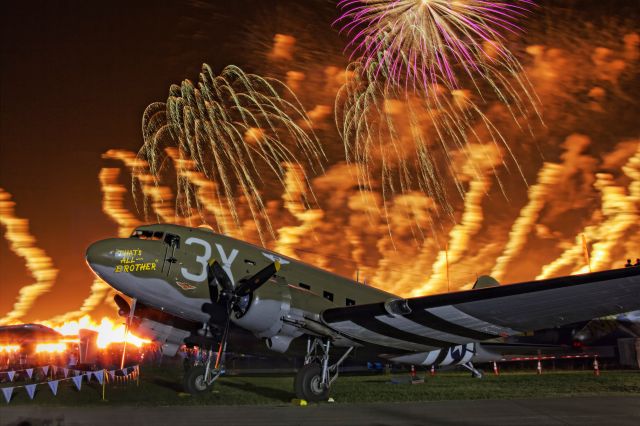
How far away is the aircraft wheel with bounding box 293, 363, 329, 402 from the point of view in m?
15.4

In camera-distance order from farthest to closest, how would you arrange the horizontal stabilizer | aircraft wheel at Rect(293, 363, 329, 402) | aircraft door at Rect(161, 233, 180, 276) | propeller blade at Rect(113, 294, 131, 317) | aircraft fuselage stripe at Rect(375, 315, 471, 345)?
the horizontal stabilizer < propeller blade at Rect(113, 294, 131, 317) < aircraft door at Rect(161, 233, 180, 276) < aircraft fuselage stripe at Rect(375, 315, 471, 345) < aircraft wheel at Rect(293, 363, 329, 402)

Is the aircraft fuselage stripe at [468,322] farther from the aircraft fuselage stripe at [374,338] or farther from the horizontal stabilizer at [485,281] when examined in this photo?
the horizontal stabilizer at [485,281]

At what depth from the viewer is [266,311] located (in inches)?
605

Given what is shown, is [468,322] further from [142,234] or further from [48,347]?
[48,347]

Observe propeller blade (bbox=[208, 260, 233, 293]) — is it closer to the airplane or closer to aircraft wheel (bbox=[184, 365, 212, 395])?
the airplane

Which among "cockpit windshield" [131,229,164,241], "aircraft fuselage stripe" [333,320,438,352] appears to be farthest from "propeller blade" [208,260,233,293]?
"aircraft fuselage stripe" [333,320,438,352]

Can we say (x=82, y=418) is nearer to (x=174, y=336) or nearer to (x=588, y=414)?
(x=174, y=336)

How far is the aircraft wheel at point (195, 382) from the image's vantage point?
731 inches

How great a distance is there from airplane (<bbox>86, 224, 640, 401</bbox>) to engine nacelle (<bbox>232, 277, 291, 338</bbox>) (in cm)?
3

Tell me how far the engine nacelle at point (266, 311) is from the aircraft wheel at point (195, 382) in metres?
4.27

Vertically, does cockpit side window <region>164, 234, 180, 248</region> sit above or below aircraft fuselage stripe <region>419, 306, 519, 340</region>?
above

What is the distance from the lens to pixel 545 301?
13.7 metres

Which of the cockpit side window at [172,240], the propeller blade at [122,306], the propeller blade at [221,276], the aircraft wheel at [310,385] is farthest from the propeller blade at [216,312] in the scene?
the propeller blade at [122,306]

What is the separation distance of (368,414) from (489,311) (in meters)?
4.73
